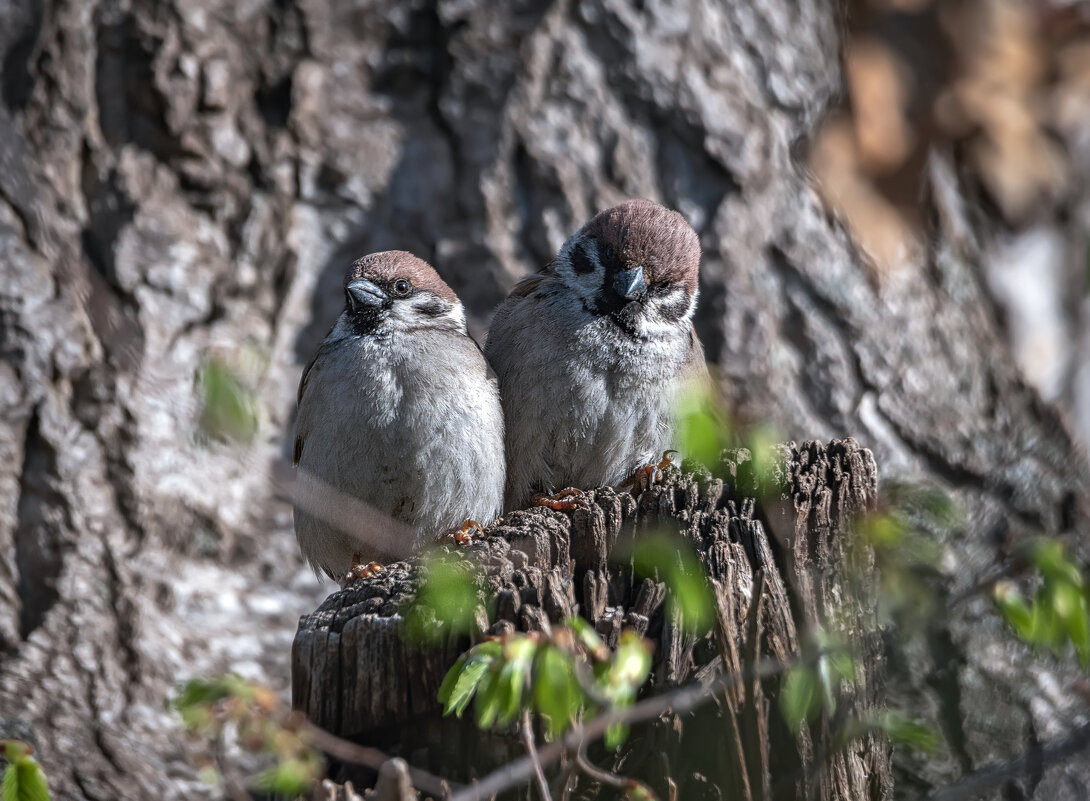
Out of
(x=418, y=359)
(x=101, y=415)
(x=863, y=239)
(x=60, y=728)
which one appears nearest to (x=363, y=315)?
(x=418, y=359)

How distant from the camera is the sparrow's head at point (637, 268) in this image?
14.2 feet

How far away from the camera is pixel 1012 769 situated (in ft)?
8.99

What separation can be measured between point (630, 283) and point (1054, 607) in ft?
6.65

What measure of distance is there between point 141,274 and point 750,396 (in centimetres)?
291

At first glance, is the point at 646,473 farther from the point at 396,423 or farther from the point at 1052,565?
the point at 1052,565

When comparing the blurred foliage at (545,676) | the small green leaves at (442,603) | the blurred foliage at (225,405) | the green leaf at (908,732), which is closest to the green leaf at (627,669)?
the blurred foliage at (545,676)

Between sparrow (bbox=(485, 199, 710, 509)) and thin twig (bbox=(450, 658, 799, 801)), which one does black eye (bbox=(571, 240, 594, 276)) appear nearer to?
sparrow (bbox=(485, 199, 710, 509))

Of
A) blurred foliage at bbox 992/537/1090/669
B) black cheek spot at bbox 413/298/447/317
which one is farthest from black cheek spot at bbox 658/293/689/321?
blurred foliage at bbox 992/537/1090/669

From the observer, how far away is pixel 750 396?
18.8 ft

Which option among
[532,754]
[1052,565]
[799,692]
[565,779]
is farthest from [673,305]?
[532,754]

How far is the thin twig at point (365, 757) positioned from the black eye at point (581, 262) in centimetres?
219

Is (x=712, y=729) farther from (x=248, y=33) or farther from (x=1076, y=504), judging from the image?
(x=248, y=33)

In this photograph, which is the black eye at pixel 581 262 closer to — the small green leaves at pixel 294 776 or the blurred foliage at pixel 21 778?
the small green leaves at pixel 294 776

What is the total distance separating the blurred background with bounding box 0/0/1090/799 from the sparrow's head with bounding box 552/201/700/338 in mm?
1147
